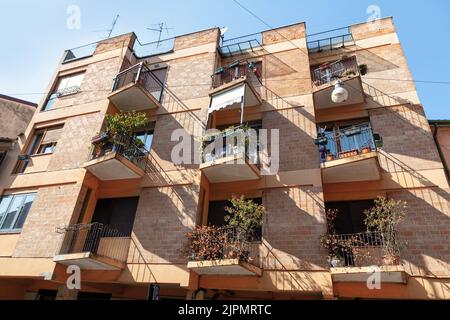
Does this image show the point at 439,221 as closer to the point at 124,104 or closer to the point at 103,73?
the point at 124,104

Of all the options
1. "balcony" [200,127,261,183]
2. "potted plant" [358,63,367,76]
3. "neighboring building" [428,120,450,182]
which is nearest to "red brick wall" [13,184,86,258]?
"balcony" [200,127,261,183]

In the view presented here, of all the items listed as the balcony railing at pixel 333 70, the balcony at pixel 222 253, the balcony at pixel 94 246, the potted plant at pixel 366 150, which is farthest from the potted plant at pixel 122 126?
the potted plant at pixel 366 150

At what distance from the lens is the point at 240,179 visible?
11.1 metres

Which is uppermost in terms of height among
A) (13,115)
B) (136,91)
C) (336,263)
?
(13,115)

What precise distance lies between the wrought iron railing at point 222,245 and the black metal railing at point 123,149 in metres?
4.13

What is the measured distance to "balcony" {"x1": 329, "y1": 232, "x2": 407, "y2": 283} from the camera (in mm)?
7910

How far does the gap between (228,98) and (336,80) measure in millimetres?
4264

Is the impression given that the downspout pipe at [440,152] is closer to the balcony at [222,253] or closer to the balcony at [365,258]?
the balcony at [365,258]

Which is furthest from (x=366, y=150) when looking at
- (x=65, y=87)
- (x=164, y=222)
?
(x=65, y=87)

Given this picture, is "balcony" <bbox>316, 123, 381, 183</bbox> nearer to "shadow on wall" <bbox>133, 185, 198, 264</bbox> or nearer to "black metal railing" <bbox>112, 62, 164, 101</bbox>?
"shadow on wall" <bbox>133, 185, 198, 264</bbox>

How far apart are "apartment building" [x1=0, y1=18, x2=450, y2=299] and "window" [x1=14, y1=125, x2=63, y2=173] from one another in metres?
0.11

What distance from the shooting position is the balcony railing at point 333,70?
12836 millimetres

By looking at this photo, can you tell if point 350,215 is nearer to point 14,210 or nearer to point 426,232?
point 426,232

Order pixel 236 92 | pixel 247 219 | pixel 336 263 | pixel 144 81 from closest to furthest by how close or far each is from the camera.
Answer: pixel 336 263 < pixel 247 219 < pixel 236 92 < pixel 144 81
